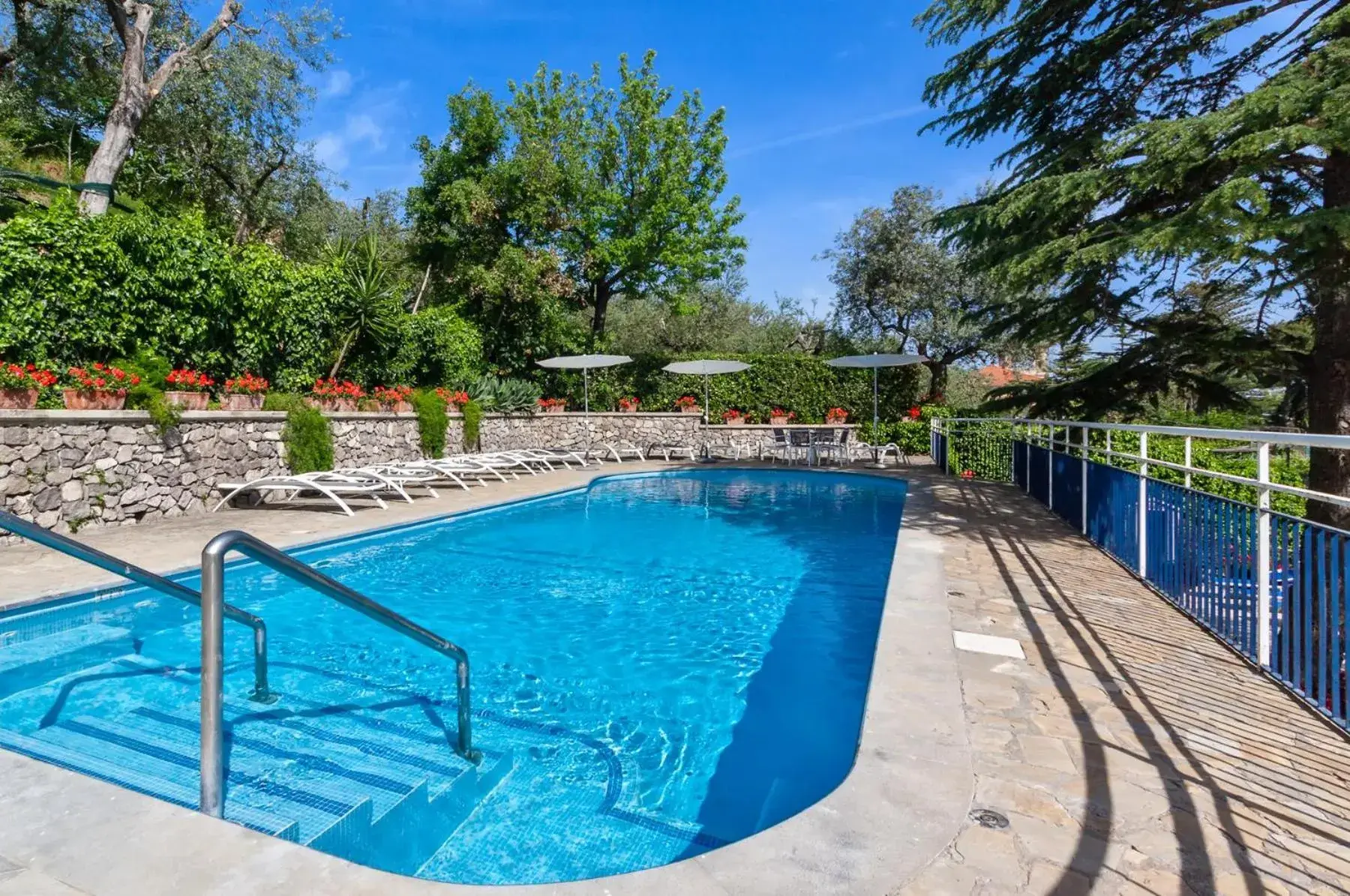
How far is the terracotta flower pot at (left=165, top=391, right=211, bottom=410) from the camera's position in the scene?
9.16 meters

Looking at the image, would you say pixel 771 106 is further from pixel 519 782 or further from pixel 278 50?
pixel 519 782

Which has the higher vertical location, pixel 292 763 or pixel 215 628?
pixel 215 628

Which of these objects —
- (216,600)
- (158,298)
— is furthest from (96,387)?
(216,600)

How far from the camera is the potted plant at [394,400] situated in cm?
1359

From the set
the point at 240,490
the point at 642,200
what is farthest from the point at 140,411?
the point at 642,200

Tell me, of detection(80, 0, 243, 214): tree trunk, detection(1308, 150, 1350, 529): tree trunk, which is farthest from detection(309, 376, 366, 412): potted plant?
detection(1308, 150, 1350, 529): tree trunk

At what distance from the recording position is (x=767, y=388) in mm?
22172

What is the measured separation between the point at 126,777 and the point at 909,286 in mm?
23830

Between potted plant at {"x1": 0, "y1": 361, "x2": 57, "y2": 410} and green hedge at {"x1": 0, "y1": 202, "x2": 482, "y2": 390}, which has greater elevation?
green hedge at {"x1": 0, "y1": 202, "x2": 482, "y2": 390}

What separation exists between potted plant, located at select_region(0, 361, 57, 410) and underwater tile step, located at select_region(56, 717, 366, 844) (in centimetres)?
564

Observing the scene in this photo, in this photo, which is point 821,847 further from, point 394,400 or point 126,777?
point 394,400

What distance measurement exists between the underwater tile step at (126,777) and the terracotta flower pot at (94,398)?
5.93 metres

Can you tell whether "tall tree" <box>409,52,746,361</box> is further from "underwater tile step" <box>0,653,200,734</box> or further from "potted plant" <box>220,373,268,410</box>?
"underwater tile step" <box>0,653,200,734</box>

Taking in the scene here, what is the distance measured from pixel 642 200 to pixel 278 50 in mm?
10688
